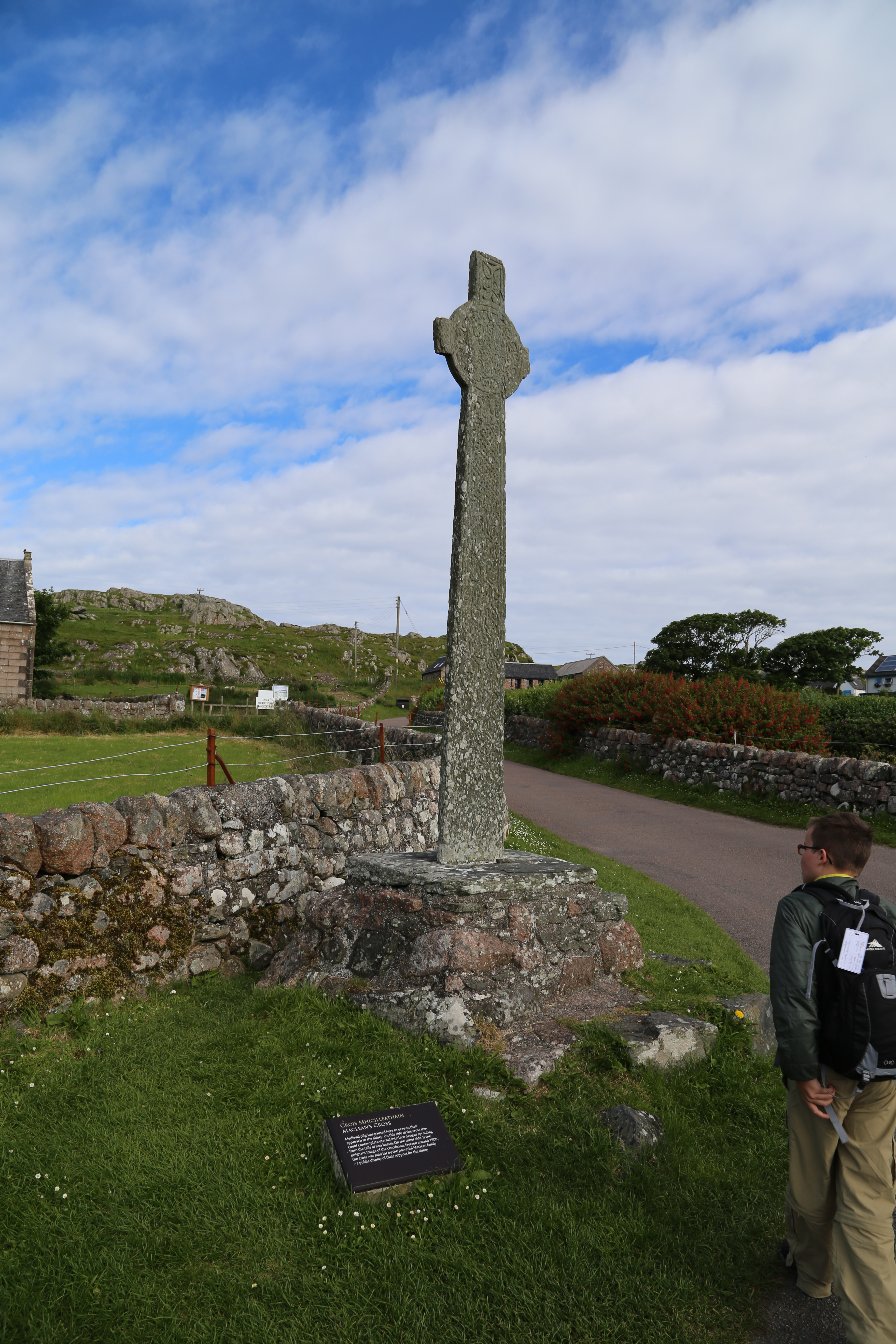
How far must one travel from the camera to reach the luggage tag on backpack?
2.58 m

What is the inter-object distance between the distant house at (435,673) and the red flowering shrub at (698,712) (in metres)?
22.1

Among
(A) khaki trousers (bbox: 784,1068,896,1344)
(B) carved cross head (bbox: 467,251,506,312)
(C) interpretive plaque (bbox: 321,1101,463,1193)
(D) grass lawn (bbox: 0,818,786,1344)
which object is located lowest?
(D) grass lawn (bbox: 0,818,786,1344)

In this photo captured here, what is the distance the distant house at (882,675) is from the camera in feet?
307

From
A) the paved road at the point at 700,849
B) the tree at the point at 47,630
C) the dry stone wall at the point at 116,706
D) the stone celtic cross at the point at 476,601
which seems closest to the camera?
the stone celtic cross at the point at 476,601

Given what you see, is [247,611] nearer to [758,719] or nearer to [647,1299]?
[758,719]

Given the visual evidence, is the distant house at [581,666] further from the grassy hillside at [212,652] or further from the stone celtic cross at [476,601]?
the stone celtic cross at [476,601]

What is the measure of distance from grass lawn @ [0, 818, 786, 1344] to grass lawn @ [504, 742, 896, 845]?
9999mm

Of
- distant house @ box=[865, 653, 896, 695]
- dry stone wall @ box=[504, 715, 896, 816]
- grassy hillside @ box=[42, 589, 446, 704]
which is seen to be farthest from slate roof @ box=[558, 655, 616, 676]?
dry stone wall @ box=[504, 715, 896, 816]

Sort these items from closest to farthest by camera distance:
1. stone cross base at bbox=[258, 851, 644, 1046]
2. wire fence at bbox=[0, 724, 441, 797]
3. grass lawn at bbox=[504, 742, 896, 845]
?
1. stone cross base at bbox=[258, 851, 644, 1046]
2. wire fence at bbox=[0, 724, 441, 797]
3. grass lawn at bbox=[504, 742, 896, 845]

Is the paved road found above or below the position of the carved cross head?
below

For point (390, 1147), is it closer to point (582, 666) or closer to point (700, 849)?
point (700, 849)

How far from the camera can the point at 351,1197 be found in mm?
3029

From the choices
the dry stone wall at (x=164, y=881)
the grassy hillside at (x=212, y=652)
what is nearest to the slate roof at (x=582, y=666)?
the grassy hillside at (x=212, y=652)

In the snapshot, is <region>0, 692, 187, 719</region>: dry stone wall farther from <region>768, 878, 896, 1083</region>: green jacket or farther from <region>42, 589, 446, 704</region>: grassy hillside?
<region>768, 878, 896, 1083</region>: green jacket
